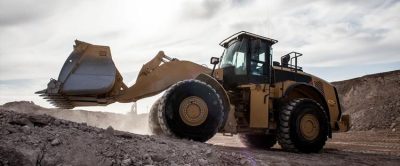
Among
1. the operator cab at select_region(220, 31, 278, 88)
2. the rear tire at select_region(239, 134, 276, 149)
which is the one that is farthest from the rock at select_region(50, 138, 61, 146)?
the rear tire at select_region(239, 134, 276, 149)

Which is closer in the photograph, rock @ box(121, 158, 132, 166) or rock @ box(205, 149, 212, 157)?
rock @ box(121, 158, 132, 166)

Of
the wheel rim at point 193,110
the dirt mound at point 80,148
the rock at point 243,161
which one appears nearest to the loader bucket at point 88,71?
the wheel rim at point 193,110

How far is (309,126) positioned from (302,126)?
28cm

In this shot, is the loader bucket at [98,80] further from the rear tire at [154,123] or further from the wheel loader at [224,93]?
the rear tire at [154,123]

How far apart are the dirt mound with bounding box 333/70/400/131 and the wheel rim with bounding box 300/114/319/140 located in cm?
1827

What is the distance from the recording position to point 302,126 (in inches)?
376

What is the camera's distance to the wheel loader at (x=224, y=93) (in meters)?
7.95

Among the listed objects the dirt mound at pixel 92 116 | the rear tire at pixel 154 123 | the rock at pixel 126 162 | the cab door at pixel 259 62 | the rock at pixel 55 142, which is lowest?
the rock at pixel 126 162

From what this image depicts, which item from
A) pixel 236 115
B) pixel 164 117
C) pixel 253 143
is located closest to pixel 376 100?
pixel 253 143

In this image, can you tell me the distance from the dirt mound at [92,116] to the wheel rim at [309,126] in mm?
16092

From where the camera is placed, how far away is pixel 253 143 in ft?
38.7

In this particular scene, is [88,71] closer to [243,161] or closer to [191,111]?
[191,111]

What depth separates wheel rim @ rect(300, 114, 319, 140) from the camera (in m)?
9.58

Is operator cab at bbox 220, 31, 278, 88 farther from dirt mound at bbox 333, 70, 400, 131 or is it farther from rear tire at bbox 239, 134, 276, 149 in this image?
dirt mound at bbox 333, 70, 400, 131
